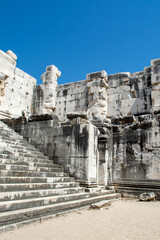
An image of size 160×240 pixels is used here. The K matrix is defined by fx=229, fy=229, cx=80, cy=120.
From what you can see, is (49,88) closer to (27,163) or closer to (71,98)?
(71,98)

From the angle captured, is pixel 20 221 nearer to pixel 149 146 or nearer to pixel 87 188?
pixel 87 188

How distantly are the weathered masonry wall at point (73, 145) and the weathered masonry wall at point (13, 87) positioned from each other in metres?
4.90

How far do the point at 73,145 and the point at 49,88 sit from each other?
9840mm

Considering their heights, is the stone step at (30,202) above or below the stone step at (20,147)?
below

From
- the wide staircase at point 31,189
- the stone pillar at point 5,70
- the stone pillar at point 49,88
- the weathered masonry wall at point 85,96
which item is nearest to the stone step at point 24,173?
the wide staircase at point 31,189

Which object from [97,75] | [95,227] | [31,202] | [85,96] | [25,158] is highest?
[97,75]

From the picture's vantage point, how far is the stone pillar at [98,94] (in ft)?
47.1

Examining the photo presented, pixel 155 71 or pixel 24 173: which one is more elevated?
pixel 155 71

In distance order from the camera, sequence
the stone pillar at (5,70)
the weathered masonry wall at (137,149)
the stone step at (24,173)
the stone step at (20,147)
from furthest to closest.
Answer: the stone pillar at (5,70), the weathered masonry wall at (137,149), the stone step at (20,147), the stone step at (24,173)

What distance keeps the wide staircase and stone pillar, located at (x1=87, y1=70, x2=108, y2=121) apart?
693 centimetres

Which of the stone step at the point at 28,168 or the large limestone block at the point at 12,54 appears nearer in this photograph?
the stone step at the point at 28,168

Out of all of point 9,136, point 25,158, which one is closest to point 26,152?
point 25,158

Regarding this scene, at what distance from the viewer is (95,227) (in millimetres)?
3938

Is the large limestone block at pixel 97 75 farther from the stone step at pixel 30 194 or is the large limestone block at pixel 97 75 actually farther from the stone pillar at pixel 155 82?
the stone step at pixel 30 194
